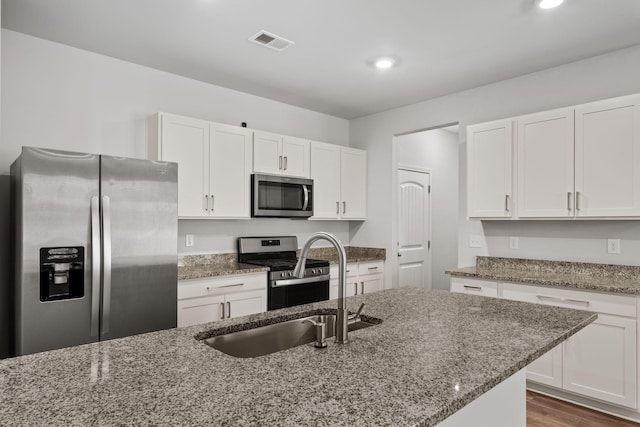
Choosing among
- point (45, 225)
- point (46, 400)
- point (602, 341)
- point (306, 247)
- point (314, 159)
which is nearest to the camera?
point (46, 400)

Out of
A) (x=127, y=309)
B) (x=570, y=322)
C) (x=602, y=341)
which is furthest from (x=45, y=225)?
(x=602, y=341)

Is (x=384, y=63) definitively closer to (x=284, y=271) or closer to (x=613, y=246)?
(x=284, y=271)

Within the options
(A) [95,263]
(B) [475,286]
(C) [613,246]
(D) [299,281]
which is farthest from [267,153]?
(C) [613,246]

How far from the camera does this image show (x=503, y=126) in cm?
335

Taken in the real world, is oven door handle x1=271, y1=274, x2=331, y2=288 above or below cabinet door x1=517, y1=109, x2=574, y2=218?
below

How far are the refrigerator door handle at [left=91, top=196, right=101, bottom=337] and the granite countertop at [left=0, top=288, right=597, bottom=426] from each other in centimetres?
114

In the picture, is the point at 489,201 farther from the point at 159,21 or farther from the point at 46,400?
the point at 46,400

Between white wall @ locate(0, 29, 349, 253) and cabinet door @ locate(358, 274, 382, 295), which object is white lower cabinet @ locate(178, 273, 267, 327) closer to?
white wall @ locate(0, 29, 349, 253)

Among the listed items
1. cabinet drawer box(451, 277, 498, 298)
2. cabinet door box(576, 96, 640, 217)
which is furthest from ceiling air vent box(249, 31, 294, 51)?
cabinet drawer box(451, 277, 498, 298)

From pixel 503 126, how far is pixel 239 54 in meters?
2.25

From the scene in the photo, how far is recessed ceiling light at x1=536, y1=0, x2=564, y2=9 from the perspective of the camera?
2320mm

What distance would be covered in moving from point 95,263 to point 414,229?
13.1 ft

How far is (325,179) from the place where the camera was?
4.39 meters

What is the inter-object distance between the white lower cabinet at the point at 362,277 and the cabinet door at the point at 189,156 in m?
1.46
